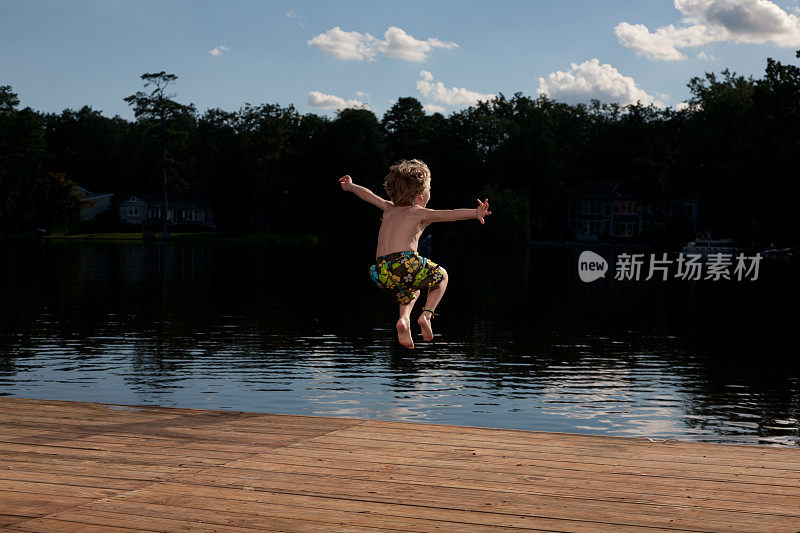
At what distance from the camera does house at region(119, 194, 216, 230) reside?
141875 mm

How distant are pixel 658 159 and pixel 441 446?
124355mm

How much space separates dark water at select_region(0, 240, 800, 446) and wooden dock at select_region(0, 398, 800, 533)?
32.7 feet

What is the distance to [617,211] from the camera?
13788 centimetres

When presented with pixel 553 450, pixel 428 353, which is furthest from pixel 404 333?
pixel 428 353

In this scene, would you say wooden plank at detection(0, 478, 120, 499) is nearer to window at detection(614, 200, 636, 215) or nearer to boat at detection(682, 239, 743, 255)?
boat at detection(682, 239, 743, 255)

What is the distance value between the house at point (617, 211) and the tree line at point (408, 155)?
197 centimetres

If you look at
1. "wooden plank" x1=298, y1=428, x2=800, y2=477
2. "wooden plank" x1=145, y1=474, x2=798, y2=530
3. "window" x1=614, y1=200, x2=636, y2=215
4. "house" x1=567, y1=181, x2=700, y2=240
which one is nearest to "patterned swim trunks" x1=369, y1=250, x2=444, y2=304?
"wooden plank" x1=145, y1=474, x2=798, y2=530

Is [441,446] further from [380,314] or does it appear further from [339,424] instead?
[380,314]

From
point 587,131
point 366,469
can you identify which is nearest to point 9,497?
point 366,469

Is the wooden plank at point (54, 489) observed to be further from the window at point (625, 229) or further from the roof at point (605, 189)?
the window at point (625, 229)

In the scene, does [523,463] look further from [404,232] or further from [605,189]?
[605,189]

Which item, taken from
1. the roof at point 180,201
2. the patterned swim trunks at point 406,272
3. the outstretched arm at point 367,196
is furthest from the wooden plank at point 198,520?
the roof at point 180,201

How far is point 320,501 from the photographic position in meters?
6.44

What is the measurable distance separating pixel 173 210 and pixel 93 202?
1207 cm
